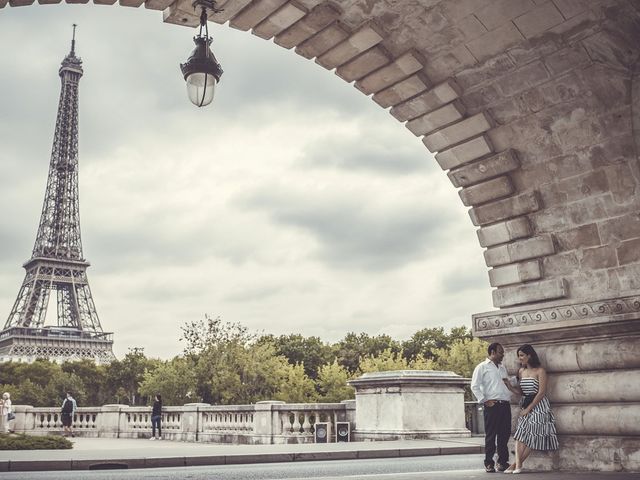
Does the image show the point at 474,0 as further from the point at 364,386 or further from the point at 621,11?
the point at 364,386

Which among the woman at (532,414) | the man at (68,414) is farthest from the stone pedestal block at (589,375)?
the man at (68,414)

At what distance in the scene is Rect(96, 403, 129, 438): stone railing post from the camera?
28.9m

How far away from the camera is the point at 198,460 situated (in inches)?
544

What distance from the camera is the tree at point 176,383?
56.5m

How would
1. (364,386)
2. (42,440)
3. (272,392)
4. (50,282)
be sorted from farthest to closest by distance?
(50,282) → (272,392) → (364,386) → (42,440)

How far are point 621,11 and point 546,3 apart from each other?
80cm

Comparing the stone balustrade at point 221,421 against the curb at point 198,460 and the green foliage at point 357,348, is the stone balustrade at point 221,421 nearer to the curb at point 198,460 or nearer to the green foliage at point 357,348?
the curb at point 198,460

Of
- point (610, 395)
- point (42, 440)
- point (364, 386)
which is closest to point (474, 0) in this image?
point (610, 395)

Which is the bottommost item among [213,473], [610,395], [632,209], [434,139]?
[213,473]

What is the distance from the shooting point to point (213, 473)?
454 inches

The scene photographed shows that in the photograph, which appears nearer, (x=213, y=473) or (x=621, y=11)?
(x=621, y=11)

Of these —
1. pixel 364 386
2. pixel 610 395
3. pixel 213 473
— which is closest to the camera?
pixel 610 395

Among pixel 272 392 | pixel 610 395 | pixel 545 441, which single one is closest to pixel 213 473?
pixel 545 441

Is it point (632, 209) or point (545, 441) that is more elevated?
point (632, 209)
